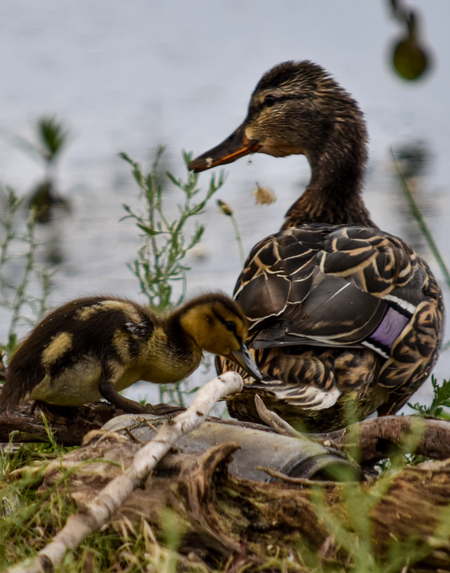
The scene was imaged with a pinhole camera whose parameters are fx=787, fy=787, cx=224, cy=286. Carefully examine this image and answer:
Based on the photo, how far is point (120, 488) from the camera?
1731 millimetres

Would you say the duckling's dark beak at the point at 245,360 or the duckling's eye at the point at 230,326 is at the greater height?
the duckling's eye at the point at 230,326

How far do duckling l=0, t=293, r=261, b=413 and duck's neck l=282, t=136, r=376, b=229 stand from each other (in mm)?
1496

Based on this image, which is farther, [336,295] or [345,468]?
[336,295]

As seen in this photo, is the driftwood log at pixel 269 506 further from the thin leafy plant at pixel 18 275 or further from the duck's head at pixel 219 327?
the thin leafy plant at pixel 18 275

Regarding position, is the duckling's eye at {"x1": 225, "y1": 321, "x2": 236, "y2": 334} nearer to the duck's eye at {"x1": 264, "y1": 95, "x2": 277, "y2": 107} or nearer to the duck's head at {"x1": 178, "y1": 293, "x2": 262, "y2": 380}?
the duck's head at {"x1": 178, "y1": 293, "x2": 262, "y2": 380}

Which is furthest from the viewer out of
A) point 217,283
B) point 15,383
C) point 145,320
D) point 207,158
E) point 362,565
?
point 217,283

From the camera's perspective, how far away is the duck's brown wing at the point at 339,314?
3.02 m

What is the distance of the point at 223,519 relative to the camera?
1.87 m

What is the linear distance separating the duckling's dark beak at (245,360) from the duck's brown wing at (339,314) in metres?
0.04

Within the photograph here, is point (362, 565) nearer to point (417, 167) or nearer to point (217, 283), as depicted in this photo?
point (217, 283)

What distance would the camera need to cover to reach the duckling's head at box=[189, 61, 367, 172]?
181 inches

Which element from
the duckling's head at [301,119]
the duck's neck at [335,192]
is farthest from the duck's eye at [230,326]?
the duckling's head at [301,119]

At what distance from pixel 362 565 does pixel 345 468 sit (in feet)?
1.90

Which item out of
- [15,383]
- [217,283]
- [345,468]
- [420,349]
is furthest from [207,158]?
[345,468]
